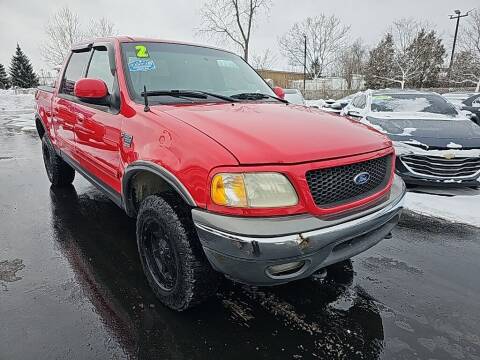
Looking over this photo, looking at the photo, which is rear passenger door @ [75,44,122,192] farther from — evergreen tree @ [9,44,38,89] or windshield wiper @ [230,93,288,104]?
evergreen tree @ [9,44,38,89]

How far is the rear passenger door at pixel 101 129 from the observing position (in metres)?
2.83

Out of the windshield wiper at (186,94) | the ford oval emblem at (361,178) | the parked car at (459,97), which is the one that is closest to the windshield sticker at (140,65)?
the windshield wiper at (186,94)

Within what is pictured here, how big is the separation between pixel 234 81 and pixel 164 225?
173 centimetres

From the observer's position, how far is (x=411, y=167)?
5199 millimetres

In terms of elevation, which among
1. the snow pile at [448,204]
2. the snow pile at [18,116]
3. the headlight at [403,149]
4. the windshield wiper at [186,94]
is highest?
the windshield wiper at [186,94]

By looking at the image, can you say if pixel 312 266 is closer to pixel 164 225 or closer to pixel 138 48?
pixel 164 225

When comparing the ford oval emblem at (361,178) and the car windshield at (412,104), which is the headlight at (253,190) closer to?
the ford oval emblem at (361,178)

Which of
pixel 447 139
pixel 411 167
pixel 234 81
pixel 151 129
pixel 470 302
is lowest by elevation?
pixel 470 302

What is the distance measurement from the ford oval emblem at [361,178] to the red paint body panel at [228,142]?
102 millimetres

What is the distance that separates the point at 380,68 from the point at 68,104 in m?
46.5

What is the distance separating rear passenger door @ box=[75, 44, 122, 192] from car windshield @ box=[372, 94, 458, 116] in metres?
5.16

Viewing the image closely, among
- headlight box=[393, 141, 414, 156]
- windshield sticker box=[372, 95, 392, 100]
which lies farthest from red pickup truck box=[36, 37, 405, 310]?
windshield sticker box=[372, 95, 392, 100]

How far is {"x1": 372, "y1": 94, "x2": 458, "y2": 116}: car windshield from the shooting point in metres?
6.67

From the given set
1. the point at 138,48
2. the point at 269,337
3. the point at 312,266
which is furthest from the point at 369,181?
the point at 138,48
